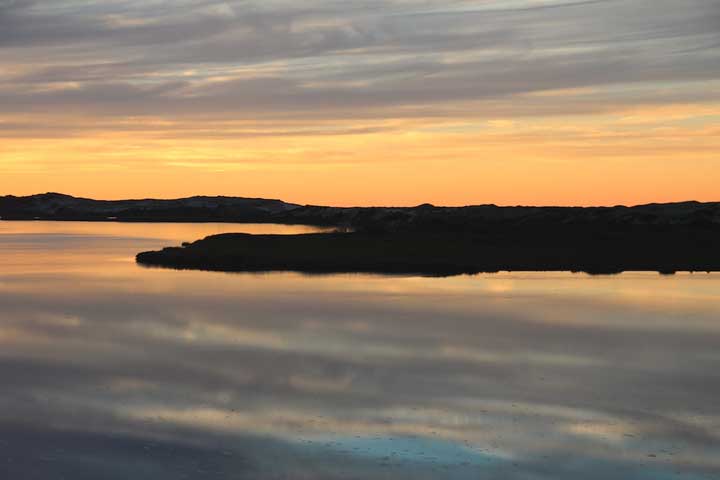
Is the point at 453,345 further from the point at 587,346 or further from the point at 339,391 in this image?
the point at 339,391

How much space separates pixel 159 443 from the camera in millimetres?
16938

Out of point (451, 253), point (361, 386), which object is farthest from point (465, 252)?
point (361, 386)

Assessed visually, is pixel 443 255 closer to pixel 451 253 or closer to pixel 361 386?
pixel 451 253

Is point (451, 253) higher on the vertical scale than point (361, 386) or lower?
higher

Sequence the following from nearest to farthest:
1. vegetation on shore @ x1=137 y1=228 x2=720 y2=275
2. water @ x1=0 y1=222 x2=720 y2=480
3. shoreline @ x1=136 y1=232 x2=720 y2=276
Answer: water @ x1=0 y1=222 x2=720 y2=480
shoreline @ x1=136 y1=232 x2=720 y2=276
vegetation on shore @ x1=137 y1=228 x2=720 y2=275

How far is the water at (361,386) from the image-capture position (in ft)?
52.6

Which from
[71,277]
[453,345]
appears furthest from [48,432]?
[71,277]

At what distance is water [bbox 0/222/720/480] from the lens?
52.6ft

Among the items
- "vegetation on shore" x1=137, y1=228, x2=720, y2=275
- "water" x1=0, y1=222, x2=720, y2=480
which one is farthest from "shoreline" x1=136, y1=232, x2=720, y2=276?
"water" x1=0, y1=222, x2=720, y2=480

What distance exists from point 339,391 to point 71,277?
1435 inches

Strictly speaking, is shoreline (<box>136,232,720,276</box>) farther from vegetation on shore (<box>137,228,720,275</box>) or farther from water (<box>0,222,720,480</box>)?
water (<box>0,222,720,480</box>)

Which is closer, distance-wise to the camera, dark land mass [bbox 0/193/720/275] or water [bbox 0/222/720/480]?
water [bbox 0/222/720/480]

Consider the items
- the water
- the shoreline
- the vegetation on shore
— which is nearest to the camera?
the water

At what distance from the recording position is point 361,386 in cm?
2194
